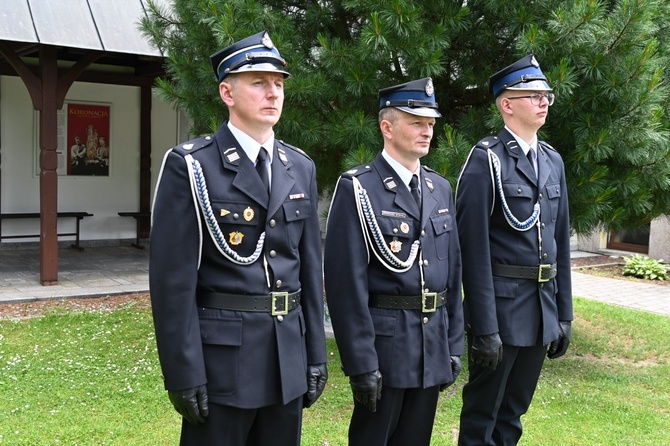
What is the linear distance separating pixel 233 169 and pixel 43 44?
6.58 metres

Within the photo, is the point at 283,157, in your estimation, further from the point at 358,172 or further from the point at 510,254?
the point at 510,254

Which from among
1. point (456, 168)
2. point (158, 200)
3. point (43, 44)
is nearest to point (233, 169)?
point (158, 200)

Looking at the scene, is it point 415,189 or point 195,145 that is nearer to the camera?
point 195,145

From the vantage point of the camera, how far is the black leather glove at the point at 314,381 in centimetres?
274

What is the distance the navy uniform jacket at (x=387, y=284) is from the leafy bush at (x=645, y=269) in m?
9.88

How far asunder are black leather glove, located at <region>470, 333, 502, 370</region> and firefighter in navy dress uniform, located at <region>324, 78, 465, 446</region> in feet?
0.67

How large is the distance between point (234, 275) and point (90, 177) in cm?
1073

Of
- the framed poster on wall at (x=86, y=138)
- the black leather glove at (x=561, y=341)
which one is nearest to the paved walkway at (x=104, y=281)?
the framed poster on wall at (x=86, y=138)

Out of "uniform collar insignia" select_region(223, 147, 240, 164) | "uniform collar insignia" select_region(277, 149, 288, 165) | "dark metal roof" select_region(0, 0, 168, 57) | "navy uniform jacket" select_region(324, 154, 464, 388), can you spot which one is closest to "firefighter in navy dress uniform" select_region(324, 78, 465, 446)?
"navy uniform jacket" select_region(324, 154, 464, 388)

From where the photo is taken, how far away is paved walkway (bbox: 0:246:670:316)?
8820mm

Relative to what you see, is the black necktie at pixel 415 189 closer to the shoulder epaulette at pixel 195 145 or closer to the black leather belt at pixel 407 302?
the black leather belt at pixel 407 302

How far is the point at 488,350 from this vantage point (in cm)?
338

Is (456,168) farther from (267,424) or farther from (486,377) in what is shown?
(267,424)

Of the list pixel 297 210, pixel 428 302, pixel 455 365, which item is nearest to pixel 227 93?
pixel 297 210
